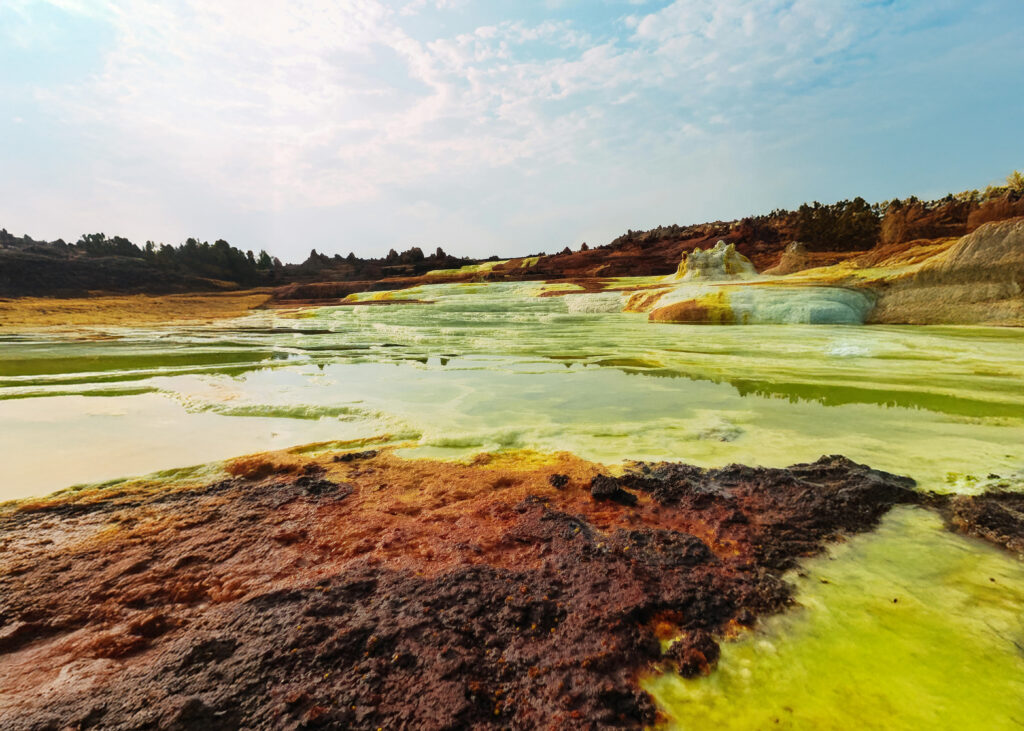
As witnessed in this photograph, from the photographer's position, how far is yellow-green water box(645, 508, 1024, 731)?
1.39 metres

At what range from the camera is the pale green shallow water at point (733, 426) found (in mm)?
1524

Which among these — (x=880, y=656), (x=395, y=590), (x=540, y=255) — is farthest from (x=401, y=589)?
(x=540, y=255)

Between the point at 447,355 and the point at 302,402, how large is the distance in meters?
4.92

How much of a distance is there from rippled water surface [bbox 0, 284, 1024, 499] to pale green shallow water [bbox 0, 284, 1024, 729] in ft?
0.12

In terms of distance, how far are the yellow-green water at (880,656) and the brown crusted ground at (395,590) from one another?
4.6 inches

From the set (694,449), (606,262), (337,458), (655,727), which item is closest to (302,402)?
(337,458)

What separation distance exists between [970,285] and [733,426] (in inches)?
533

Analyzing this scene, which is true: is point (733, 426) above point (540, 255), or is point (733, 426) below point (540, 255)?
below

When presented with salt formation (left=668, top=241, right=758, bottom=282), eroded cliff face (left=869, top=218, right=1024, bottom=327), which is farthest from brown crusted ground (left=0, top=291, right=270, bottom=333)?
eroded cliff face (left=869, top=218, right=1024, bottom=327)

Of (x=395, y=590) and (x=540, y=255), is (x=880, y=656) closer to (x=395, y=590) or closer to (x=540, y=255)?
(x=395, y=590)

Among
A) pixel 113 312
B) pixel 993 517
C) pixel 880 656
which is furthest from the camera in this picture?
pixel 113 312

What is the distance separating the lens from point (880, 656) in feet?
5.25

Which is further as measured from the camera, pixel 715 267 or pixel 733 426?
pixel 715 267

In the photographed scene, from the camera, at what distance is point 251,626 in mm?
1788
